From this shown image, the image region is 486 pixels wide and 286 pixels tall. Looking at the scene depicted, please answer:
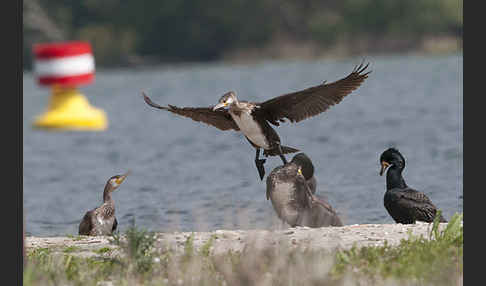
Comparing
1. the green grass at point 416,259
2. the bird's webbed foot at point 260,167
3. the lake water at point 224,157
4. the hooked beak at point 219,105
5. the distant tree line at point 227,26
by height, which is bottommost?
the green grass at point 416,259

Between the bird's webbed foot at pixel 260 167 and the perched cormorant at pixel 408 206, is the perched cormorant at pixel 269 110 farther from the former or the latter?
the perched cormorant at pixel 408 206

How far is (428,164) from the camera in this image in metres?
17.9

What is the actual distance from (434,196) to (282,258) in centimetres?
712

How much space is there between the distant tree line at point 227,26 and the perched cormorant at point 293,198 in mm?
55835

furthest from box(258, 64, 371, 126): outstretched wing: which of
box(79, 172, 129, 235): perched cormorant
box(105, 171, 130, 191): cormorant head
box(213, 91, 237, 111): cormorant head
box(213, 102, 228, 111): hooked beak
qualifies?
box(105, 171, 130, 191): cormorant head

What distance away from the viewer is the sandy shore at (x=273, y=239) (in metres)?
7.90

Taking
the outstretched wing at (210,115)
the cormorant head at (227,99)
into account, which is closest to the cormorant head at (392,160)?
the outstretched wing at (210,115)

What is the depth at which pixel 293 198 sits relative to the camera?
9656 mm

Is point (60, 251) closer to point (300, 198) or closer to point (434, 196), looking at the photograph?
point (300, 198)

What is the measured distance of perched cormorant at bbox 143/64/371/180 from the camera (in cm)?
901

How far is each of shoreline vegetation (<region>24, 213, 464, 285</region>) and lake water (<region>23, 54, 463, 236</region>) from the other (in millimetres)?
363

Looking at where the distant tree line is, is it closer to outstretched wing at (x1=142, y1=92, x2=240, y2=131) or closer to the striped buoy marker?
the striped buoy marker

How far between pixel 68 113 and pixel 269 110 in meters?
16.9

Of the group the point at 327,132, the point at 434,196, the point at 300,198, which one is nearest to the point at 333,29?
the point at 327,132
